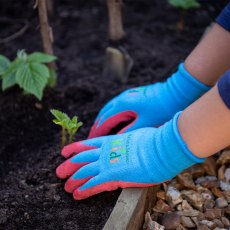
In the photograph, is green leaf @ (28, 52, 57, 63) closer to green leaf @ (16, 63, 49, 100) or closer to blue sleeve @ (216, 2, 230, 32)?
green leaf @ (16, 63, 49, 100)

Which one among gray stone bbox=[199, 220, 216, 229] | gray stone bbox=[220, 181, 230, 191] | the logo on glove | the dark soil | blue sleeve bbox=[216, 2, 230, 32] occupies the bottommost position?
the dark soil

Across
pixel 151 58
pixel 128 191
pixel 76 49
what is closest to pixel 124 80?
pixel 151 58

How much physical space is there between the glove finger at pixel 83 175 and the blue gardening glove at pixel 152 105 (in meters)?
0.29

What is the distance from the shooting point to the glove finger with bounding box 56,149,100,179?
4.52 feet

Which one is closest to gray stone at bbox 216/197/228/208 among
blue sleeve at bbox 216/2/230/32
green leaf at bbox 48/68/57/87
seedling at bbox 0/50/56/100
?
blue sleeve at bbox 216/2/230/32

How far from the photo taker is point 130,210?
1244 mm

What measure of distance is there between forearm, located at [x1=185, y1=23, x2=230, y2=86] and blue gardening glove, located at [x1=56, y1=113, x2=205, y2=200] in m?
0.37

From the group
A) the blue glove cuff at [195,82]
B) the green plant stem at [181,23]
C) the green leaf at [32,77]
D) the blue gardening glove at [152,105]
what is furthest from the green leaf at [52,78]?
the green plant stem at [181,23]

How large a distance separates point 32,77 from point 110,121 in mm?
368

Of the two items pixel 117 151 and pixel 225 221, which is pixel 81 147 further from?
pixel 225 221

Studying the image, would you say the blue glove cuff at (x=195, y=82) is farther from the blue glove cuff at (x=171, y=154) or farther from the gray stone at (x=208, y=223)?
the gray stone at (x=208, y=223)

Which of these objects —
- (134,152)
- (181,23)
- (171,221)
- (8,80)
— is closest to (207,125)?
(134,152)

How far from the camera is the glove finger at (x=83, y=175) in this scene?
4.38 feet

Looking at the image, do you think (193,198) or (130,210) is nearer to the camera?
(130,210)
